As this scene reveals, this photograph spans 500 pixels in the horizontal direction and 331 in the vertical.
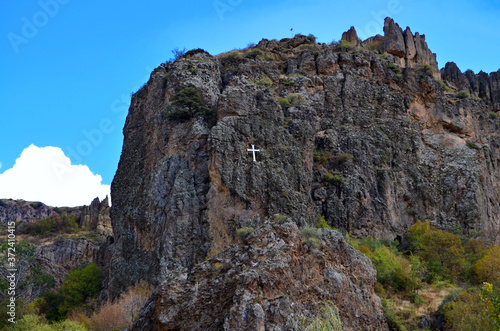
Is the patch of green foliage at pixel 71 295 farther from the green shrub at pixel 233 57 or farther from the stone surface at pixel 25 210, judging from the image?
the stone surface at pixel 25 210

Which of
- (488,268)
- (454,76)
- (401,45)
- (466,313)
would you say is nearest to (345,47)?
(401,45)

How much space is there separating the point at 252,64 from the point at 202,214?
2075 centimetres

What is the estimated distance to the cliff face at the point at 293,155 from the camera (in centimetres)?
3466

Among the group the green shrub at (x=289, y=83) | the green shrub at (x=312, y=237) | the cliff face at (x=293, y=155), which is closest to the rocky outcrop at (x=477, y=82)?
the cliff face at (x=293, y=155)

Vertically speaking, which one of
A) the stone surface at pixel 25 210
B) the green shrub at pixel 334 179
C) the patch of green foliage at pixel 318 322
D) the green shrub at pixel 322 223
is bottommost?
the patch of green foliage at pixel 318 322

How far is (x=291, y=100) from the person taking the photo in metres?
44.4

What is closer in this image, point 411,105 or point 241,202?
point 241,202

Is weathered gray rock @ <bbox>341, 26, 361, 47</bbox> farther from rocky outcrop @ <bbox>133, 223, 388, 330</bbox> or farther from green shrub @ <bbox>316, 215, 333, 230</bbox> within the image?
rocky outcrop @ <bbox>133, 223, 388, 330</bbox>

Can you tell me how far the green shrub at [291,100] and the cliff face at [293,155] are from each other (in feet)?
0.36

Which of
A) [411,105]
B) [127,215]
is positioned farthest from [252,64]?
[127,215]

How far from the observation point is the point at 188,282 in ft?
58.2

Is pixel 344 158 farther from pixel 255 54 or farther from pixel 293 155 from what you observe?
pixel 255 54

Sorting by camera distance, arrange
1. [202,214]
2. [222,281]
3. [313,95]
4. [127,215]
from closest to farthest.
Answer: [222,281] < [202,214] < [127,215] < [313,95]

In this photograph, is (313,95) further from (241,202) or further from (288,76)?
(241,202)
